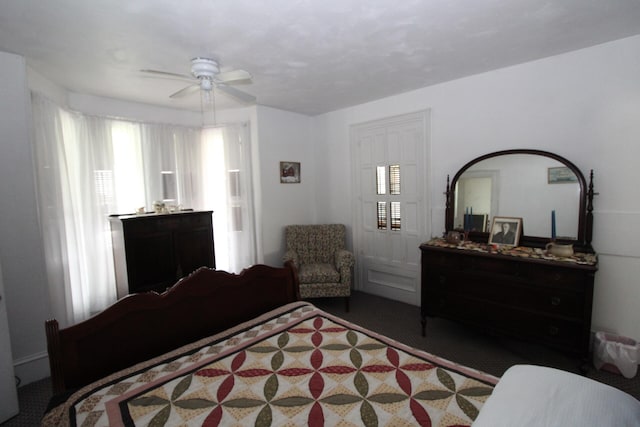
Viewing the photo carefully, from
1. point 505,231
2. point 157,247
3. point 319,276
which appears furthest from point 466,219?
point 157,247

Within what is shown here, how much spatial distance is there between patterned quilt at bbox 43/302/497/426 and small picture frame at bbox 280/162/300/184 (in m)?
2.85

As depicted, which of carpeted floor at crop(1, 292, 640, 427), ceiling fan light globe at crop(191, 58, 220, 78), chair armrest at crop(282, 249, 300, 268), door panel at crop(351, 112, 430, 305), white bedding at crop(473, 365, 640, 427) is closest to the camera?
white bedding at crop(473, 365, 640, 427)

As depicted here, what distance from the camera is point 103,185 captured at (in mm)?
3406

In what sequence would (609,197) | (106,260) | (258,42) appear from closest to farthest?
1. (258,42)
2. (609,197)
3. (106,260)

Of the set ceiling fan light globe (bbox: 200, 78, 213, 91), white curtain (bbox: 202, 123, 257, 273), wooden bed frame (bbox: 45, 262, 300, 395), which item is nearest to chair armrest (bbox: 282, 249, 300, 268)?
white curtain (bbox: 202, 123, 257, 273)

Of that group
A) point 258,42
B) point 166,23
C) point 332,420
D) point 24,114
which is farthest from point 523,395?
point 24,114

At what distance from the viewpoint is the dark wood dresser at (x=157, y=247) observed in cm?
312

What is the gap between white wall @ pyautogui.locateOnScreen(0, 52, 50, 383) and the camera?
7.39ft

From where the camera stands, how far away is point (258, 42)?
2.19 metres

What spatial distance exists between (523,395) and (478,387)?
0.25 m

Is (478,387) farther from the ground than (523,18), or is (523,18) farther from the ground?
(523,18)

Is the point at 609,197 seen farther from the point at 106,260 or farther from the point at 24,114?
the point at 106,260

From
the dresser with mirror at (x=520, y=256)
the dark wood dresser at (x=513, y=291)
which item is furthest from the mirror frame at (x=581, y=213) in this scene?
the dark wood dresser at (x=513, y=291)

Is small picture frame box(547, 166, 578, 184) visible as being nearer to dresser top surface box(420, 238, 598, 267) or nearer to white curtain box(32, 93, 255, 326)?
dresser top surface box(420, 238, 598, 267)
